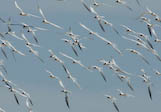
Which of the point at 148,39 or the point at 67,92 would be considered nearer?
the point at 148,39

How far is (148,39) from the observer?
106 ft

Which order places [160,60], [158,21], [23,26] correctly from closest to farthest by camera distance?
[160,60]
[158,21]
[23,26]

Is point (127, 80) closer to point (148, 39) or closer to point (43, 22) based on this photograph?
Answer: point (148, 39)

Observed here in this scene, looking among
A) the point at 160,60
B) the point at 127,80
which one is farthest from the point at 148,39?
the point at 127,80

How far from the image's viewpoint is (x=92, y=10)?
36031mm

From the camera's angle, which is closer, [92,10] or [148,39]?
[148,39]

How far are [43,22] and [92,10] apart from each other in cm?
333

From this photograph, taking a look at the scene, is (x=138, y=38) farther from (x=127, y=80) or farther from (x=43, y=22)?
(x=43, y=22)

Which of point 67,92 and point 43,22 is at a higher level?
point 43,22

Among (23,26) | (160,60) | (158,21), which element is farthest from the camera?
(23,26)

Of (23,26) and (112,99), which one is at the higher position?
(23,26)

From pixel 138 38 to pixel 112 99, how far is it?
14.8 ft

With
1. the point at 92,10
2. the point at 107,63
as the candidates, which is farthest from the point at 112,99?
the point at 92,10

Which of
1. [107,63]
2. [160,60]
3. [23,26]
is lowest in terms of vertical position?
[160,60]
